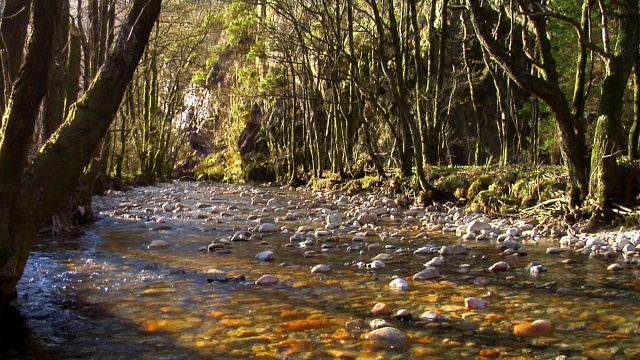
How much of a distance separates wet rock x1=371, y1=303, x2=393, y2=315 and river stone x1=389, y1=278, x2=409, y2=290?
77cm

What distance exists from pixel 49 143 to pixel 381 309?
302 cm

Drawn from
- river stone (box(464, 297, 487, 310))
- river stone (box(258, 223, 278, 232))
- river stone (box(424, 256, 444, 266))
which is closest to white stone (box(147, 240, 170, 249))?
river stone (box(258, 223, 278, 232))

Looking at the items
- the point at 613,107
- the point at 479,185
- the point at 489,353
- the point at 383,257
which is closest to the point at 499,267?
the point at 383,257

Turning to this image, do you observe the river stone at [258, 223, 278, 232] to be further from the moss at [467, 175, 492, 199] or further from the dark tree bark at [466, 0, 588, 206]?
the moss at [467, 175, 492, 199]

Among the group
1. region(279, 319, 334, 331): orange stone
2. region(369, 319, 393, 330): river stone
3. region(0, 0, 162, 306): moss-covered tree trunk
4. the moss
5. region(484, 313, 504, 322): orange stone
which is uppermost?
region(0, 0, 162, 306): moss-covered tree trunk

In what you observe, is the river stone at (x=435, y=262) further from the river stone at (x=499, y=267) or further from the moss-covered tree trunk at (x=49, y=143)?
the moss-covered tree trunk at (x=49, y=143)

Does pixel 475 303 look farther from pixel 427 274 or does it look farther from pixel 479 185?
pixel 479 185

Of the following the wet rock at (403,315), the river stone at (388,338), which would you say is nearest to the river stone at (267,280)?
the wet rock at (403,315)

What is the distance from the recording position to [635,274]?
19.1ft

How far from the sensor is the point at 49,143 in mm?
4418

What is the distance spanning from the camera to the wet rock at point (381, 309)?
4398mm

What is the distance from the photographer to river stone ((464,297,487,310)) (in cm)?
455

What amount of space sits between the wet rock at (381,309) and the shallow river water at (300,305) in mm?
102

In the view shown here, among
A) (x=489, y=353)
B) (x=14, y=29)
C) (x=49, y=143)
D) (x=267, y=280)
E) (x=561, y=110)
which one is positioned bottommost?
(x=489, y=353)
